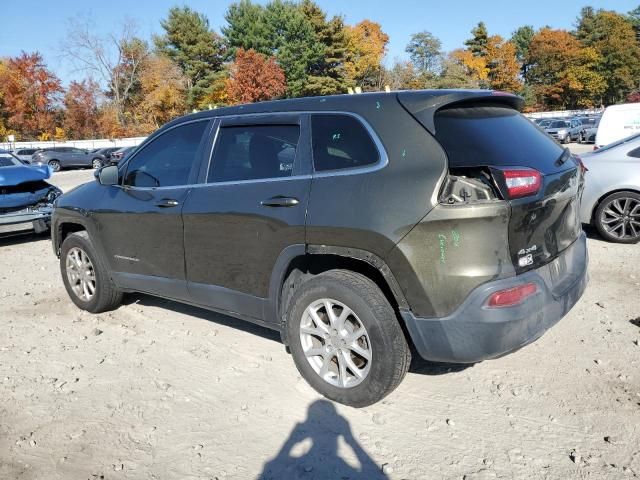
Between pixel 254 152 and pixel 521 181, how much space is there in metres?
1.77

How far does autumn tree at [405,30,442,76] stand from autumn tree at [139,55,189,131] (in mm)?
41407

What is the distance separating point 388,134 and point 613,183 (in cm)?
512

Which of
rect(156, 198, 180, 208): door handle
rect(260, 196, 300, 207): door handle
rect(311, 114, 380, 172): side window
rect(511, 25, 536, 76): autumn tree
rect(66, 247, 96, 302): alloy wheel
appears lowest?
rect(66, 247, 96, 302): alloy wheel

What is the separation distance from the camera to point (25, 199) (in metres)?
8.69

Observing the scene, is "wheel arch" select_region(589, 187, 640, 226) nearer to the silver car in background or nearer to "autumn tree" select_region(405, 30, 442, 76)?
the silver car in background

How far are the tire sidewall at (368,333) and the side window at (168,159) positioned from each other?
56.0 inches

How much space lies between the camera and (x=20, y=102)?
5103cm

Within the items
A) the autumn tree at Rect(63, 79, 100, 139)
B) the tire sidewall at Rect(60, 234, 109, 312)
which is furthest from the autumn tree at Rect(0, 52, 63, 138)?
the tire sidewall at Rect(60, 234, 109, 312)

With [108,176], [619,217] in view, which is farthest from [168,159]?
Answer: [619,217]

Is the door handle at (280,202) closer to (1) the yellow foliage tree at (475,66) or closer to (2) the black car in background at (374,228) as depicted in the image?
(2) the black car in background at (374,228)

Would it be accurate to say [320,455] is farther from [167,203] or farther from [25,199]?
[25,199]

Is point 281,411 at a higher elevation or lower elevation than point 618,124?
lower

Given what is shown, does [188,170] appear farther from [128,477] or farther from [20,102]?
[20,102]

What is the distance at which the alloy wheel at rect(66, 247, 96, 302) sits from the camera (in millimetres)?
5039
